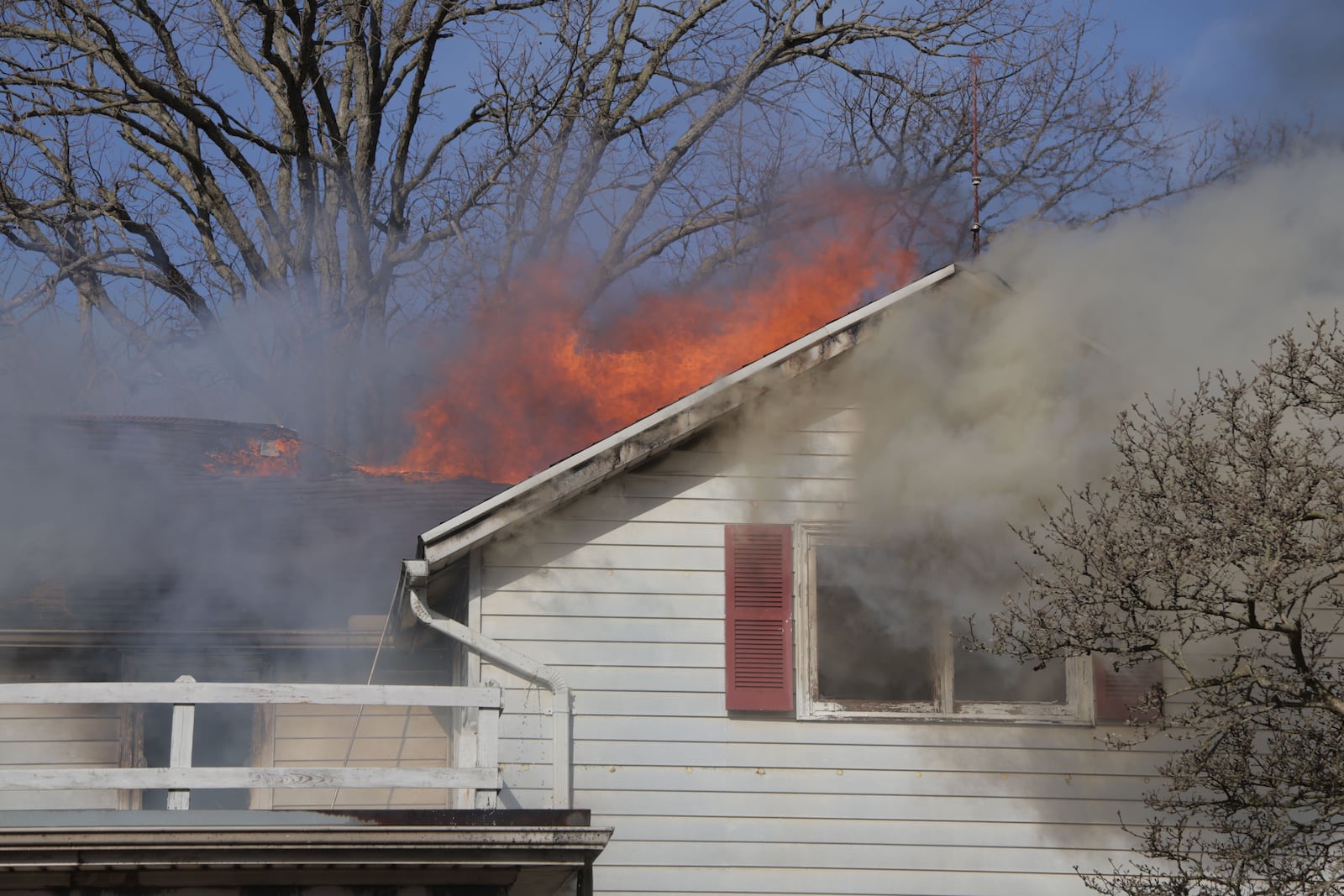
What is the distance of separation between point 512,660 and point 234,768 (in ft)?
6.74

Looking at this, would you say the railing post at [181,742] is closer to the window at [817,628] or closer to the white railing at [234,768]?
the white railing at [234,768]

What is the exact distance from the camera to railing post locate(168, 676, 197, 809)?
26.1 ft

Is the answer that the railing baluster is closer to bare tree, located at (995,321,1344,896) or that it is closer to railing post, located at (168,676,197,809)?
railing post, located at (168,676,197,809)

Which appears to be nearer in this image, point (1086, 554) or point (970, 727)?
point (1086, 554)

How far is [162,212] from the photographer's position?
920 inches

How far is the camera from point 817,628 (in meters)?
10.2

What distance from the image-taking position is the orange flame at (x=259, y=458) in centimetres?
1647

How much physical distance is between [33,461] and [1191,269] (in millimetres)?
11071

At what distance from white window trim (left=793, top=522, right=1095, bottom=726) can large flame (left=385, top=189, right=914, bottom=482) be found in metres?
6.09

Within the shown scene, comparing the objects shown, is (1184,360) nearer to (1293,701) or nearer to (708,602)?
(1293,701)

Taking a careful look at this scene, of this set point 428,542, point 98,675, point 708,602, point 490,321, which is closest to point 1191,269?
point 708,602

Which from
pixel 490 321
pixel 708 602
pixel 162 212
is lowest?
pixel 708 602

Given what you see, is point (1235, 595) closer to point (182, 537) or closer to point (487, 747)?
point (487, 747)

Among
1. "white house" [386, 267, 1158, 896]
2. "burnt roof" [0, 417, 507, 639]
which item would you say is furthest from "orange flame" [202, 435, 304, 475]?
"white house" [386, 267, 1158, 896]
